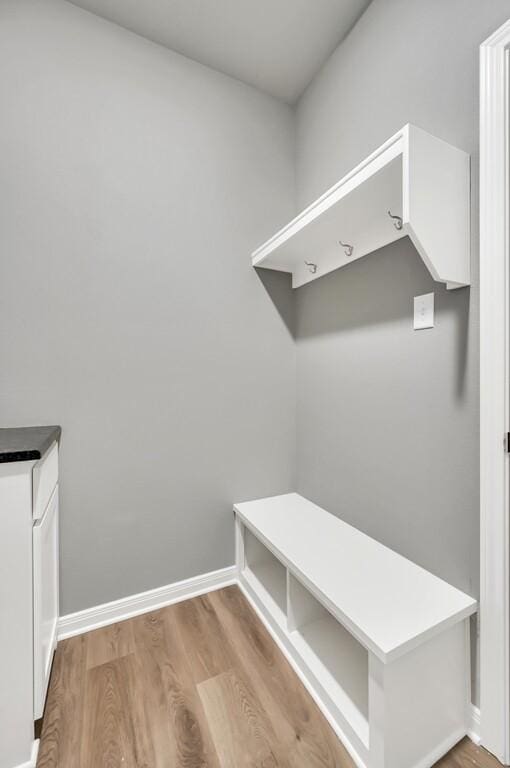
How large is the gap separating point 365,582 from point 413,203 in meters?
1.19

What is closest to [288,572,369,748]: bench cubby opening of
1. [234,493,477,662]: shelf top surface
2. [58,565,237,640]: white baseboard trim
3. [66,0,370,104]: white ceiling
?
[234,493,477,662]: shelf top surface

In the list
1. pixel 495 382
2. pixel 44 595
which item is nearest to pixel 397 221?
pixel 495 382

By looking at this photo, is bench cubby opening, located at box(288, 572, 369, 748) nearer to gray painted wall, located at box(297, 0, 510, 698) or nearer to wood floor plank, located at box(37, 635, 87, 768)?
gray painted wall, located at box(297, 0, 510, 698)

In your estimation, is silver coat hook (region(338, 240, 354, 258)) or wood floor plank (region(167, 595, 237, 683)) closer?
wood floor plank (region(167, 595, 237, 683))

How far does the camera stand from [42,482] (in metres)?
1.00

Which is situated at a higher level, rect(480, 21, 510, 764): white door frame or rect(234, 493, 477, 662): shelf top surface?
rect(480, 21, 510, 764): white door frame

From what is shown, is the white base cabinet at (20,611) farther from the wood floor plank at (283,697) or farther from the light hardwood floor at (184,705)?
the wood floor plank at (283,697)

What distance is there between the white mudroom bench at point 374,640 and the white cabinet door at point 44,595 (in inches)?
31.4

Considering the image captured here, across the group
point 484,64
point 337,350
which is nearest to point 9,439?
point 337,350

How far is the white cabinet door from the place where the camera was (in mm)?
939

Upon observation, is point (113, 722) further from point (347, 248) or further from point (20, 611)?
point (347, 248)

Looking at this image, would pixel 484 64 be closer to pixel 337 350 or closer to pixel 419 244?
pixel 419 244

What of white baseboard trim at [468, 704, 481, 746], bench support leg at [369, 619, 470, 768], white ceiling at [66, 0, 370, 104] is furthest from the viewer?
white ceiling at [66, 0, 370, 104]

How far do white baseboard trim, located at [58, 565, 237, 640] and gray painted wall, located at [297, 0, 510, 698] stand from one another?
2.13 ft
